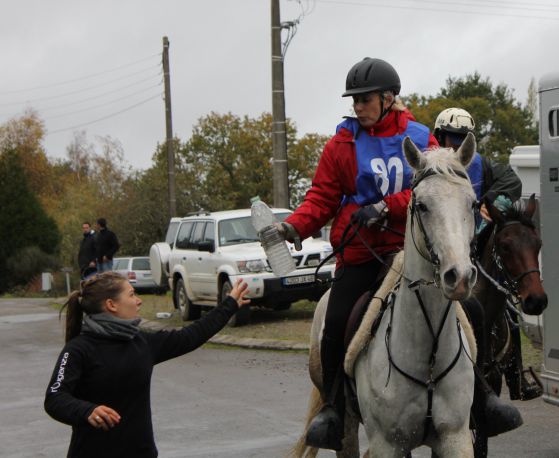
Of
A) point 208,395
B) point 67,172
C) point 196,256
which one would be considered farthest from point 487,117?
point 208,395

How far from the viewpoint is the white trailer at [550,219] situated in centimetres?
805

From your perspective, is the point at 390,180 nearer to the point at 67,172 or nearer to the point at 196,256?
the point at 196,256

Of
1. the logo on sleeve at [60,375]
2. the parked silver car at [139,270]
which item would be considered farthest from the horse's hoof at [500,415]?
the parked silver car at [139,270]

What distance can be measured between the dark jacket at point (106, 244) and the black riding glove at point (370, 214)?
20.9m

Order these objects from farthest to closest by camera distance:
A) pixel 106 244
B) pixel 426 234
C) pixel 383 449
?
pixel 106 244, pixel 383 449, pixel 426 234

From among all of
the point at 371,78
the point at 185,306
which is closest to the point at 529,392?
the point at 371,78

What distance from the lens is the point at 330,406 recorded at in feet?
19.1

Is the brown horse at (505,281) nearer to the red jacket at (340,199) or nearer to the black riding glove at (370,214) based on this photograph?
the red jacket at (340,199)

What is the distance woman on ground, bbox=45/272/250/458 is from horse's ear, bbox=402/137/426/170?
1570 mm

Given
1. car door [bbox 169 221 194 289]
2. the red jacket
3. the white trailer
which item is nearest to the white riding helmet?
the red jacket

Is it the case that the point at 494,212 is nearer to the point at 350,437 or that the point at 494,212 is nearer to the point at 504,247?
the point at 504,247

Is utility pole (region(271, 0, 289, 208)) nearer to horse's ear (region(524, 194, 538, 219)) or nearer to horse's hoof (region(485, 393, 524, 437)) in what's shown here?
horse's ear (region(524, 194, 538, 219))

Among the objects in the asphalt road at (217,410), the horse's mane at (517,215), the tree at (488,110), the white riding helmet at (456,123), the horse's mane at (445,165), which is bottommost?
the asphalt road at (217,410)

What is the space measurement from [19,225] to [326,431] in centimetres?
4892
